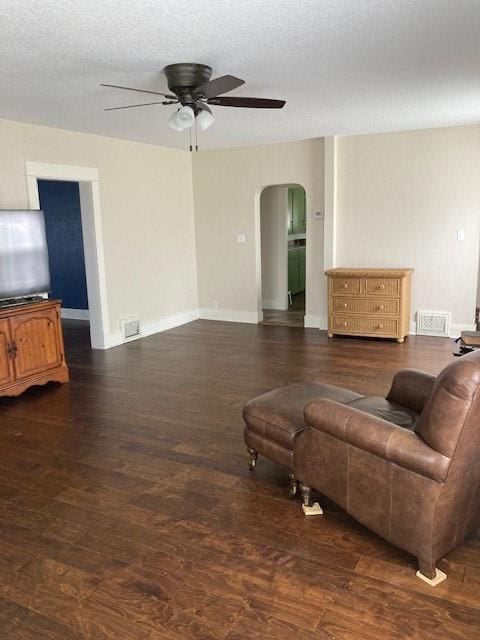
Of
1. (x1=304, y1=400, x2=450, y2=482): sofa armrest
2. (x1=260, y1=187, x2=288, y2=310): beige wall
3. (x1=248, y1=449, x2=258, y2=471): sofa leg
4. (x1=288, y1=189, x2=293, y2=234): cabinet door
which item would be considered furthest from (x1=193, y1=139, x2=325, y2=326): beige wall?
(x1=304, y1=400, x2=450, y2=482): sofa armrest

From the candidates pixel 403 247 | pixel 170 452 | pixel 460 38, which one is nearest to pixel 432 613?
pixel 170 452

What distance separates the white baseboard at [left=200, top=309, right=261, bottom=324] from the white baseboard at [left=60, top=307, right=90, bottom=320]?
1.87 m

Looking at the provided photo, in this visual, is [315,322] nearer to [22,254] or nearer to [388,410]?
[22,254]

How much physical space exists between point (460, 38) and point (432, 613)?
3.11m

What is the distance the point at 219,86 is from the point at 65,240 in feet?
17.9

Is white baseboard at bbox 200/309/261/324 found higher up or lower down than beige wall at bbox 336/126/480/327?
lower down

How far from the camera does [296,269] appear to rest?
377 inches

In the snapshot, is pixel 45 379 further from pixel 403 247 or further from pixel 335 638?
pixel 403 247

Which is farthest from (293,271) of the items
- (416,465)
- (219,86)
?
(416,465)

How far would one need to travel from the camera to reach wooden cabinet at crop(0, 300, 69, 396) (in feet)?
14.8

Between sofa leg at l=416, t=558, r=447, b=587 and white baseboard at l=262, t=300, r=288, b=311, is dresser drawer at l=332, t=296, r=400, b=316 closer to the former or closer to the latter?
white baseboard at l=262, t=300, r=288, b=311

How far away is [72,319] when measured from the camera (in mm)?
8406

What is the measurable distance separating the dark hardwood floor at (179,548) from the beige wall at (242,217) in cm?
347

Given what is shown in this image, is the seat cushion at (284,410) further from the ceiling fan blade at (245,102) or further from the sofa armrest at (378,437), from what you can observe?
the ceiling fan blade at (245,102)
